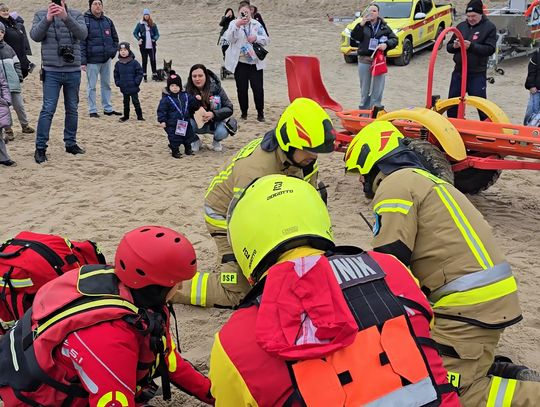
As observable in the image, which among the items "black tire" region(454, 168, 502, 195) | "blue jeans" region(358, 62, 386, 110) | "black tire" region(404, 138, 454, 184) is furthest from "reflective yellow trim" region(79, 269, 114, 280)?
"blue jeans" region(358, 62, 386, 110)

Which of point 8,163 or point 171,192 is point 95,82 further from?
point 171,192

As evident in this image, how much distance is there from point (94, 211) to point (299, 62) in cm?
321

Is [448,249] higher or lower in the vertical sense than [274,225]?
lower

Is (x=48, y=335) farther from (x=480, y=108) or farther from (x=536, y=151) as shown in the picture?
(x=480, y=108)

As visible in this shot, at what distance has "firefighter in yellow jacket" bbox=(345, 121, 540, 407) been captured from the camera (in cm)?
292

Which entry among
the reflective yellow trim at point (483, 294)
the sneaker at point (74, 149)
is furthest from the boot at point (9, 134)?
the reflective yellow trim at point (483, 294)

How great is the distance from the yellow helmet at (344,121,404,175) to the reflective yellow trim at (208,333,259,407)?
1.95 metres

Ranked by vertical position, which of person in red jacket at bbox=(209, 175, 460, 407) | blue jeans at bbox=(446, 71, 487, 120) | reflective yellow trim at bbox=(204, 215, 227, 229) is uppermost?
person in red jacket at bbox=(209, 175, 460, 407)

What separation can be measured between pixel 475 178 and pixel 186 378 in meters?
4.36

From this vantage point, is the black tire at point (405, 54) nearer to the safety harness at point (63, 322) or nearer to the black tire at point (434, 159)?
the black tire at point (434, 159)

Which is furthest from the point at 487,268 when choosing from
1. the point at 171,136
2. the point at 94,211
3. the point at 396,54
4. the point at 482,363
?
the point at 396,54

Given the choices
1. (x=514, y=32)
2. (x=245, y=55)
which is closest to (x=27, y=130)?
(x=245, y=55)

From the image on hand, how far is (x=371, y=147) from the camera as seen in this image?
341 centimetres

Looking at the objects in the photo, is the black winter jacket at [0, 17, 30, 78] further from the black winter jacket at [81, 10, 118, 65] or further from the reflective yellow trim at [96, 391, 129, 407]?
the reflective yellow trim at [96, 391, 129, 407]
